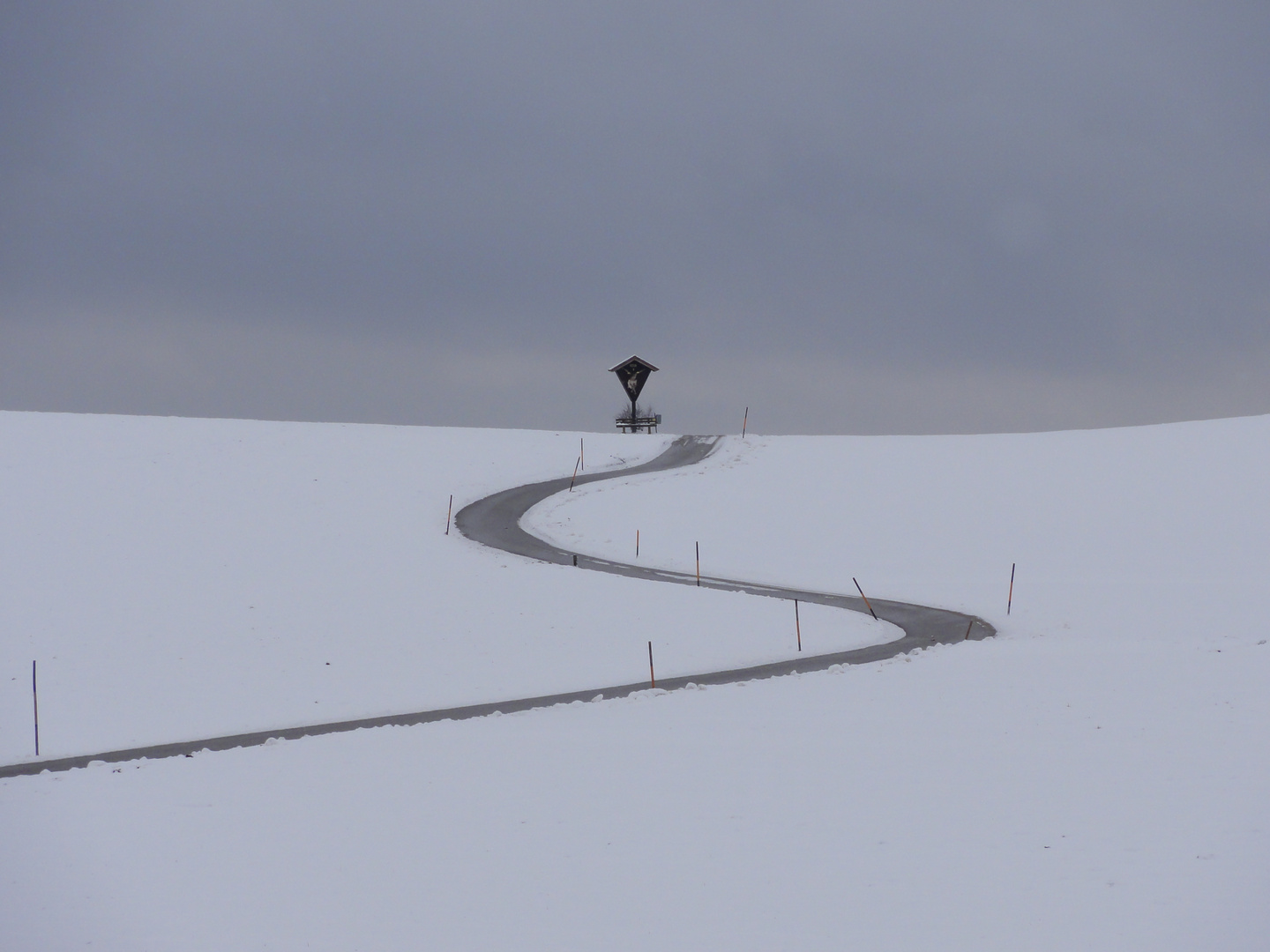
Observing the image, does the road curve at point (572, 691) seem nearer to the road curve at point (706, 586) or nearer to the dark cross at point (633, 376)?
the road curve at point (706, 586)

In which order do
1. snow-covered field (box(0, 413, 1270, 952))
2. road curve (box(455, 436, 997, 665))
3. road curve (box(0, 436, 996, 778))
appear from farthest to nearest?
road curve (box(455, 436, 997, 665)) → road curve (box(0, 436, 996, 778)) → snow-covered field (box(0, 413, 1270, 952))

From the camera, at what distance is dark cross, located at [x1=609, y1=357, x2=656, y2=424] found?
71.3 m

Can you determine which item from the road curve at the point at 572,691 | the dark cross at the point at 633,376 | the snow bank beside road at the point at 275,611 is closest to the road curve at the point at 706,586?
the road curve at the point at 572,691

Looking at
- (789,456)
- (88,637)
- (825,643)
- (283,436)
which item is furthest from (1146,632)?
(283,436)

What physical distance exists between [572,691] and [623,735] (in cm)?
604

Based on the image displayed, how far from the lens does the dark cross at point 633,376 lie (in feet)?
234

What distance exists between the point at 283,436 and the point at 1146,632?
45.1 meters

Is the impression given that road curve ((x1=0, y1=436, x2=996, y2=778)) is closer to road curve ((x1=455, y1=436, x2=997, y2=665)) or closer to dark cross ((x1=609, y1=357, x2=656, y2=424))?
road curve ((x1=455, y1=436, x2=997, y2=665))

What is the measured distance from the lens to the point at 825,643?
75.2ft

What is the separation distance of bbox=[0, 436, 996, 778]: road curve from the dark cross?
24332mm

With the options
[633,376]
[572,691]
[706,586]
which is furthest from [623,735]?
[633,376]

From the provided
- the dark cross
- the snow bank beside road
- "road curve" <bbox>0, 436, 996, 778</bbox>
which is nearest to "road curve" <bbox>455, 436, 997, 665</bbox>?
"road curve" <bbox>0, 436, 996, 778</bbox>

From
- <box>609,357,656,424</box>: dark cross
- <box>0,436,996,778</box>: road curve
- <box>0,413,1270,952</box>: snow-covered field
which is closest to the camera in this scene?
<box>0,413,1270,952</box>: snow-covered field

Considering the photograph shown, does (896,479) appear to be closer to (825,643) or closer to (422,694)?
(825,643)
